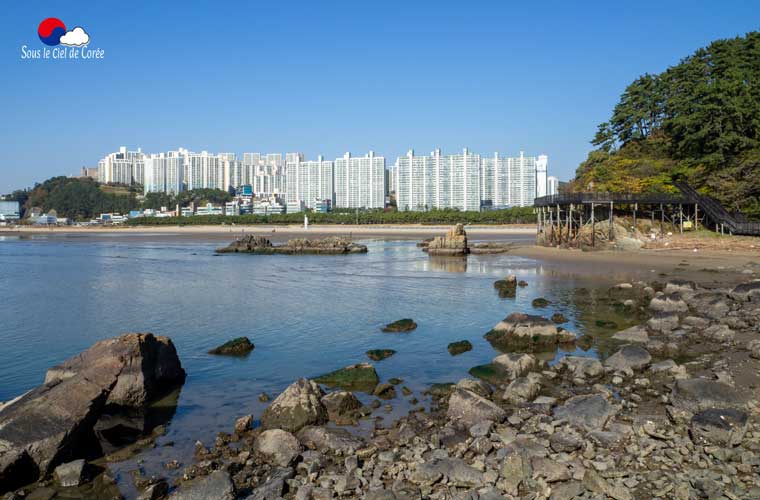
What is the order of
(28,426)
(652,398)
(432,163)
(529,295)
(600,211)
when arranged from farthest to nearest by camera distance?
(432,163) < (600,211) < (529,295) < (652,398) < (28,426)

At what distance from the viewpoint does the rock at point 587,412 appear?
9.30m

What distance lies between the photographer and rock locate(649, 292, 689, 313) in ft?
64.5

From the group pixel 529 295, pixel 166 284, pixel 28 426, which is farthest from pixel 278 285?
pixel 28 426

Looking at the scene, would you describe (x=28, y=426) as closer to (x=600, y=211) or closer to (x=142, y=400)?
(x=142, y=400)

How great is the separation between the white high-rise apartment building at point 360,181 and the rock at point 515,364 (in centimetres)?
17594

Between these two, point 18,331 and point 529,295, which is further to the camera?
point 529,295

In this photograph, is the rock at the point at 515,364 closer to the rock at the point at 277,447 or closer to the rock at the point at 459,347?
the rock at the point at 459,347

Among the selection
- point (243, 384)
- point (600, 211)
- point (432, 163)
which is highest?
point (432, 163)

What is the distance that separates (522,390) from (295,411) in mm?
4360

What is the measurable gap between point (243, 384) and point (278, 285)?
1869 centimetres

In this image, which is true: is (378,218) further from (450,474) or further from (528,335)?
(450,474)

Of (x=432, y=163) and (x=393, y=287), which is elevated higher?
(x=432, y=163)

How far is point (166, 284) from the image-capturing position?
32.0m

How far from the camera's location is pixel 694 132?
47156mm
